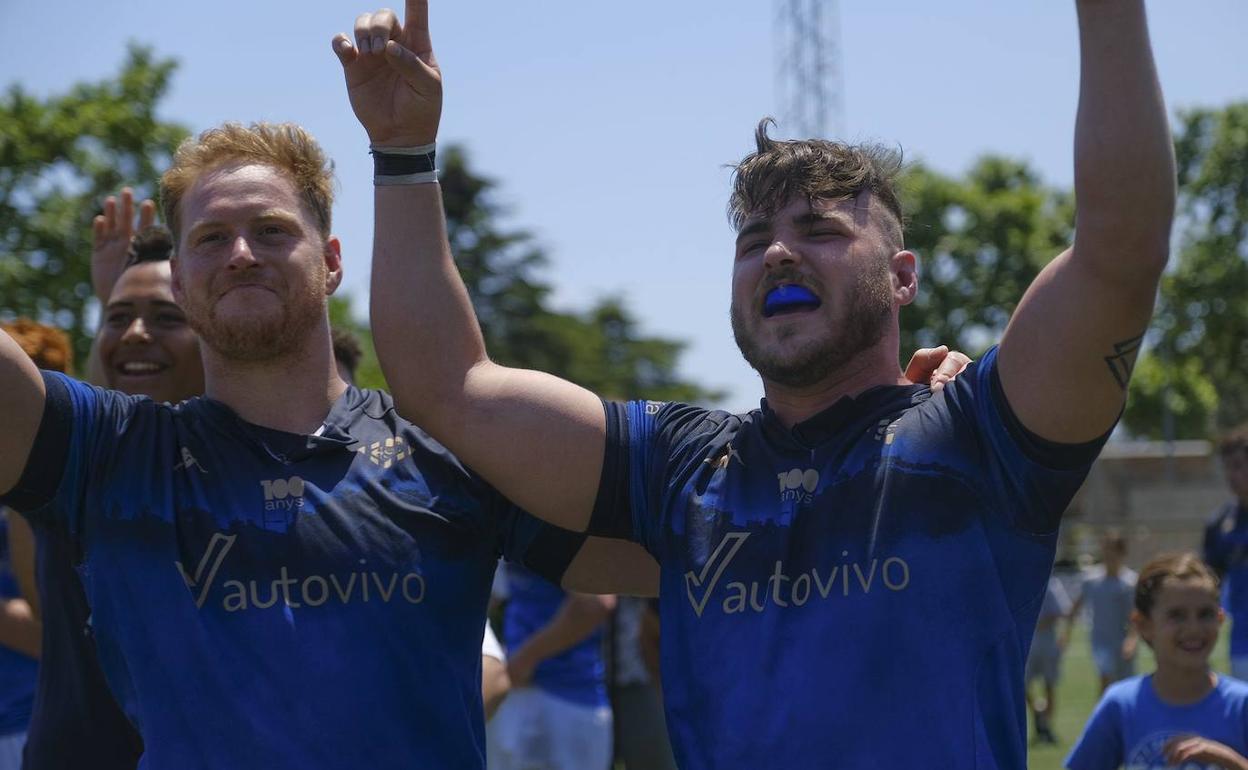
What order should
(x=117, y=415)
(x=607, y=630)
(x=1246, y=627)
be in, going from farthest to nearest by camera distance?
(x=1246, y=627), (x=607, y=630), (x=117, y=415)

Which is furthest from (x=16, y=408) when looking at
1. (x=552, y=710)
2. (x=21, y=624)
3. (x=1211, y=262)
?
(x=1211, y=262)

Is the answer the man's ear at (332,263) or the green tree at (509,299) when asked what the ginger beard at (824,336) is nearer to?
the man's ear at (332,263)

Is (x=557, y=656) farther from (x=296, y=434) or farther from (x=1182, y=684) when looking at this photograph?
(x=296, y=434)

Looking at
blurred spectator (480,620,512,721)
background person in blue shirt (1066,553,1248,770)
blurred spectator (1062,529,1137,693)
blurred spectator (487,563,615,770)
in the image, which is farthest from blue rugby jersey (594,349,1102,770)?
blurred spectator (1062,529,1137,693)

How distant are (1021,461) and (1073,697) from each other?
18.8 metres

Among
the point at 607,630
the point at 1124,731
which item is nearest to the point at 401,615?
the point at 1124,731

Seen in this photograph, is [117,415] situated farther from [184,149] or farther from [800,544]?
[800,544]

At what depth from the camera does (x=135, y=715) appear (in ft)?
10.8

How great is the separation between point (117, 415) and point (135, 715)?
Result: 663mm

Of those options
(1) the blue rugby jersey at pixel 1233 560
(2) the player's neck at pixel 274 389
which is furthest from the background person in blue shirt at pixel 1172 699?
(1) the blue rugby jersey at pixel 1233 560

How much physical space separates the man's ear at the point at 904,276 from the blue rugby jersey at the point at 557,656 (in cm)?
550

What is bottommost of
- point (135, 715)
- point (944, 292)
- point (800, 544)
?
point (944, 292)

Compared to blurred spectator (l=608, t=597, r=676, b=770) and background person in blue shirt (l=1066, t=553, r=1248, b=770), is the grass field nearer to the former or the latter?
blurred spectator (l=608, t=597, r=676, b=770)

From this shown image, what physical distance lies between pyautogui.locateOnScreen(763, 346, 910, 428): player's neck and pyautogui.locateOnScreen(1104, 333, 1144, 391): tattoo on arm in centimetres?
56
